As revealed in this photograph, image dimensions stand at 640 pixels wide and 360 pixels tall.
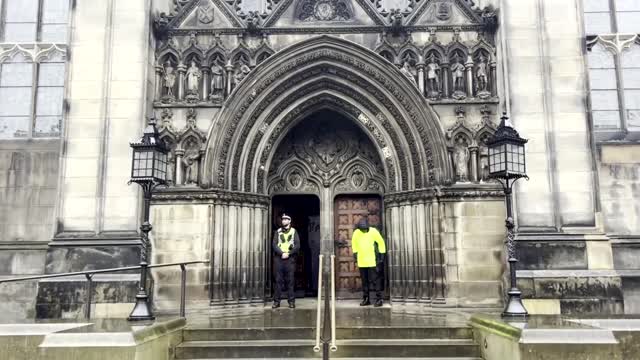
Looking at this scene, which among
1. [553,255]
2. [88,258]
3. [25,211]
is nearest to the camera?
[553,255]

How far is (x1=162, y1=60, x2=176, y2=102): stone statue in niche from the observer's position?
1224 cm

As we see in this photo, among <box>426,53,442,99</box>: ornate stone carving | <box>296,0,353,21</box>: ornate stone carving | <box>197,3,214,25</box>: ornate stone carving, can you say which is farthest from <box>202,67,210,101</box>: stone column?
<box>426,53,442,99</box>: ornate stone carving

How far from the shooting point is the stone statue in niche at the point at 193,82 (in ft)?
40.0

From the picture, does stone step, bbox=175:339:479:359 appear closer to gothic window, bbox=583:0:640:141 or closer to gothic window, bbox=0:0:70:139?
gothic window, bbox=583:0:640:141

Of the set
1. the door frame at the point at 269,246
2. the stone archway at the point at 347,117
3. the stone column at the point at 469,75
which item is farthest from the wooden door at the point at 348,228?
the stone column at the point at 469,75

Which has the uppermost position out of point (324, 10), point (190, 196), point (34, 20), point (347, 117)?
point (34, 20)

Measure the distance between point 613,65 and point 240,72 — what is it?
8.67 m

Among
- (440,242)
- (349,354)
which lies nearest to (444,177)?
(440,242)

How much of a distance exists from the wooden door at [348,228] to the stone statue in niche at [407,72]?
3.09m

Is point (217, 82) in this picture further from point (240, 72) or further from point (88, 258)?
point (88, 258)

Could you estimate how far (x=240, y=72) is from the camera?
12359mm

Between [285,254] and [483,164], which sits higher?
[483,164]

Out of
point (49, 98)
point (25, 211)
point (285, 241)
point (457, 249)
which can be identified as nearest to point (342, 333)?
point (285, 241)

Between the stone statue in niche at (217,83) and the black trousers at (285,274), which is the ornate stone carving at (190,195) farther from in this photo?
the stone statue in niche at (217,83)
